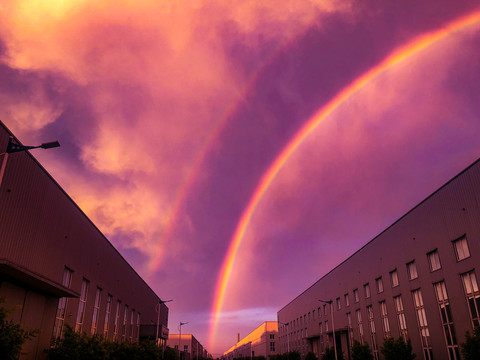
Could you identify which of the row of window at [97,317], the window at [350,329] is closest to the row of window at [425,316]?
the window at [350,329]

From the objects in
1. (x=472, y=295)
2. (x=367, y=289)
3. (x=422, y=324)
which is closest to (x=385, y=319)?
(x=367, y=289)

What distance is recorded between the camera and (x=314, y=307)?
294ft

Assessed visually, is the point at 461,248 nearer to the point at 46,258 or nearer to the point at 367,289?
the point at 367,289

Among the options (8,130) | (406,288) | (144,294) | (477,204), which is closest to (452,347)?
(406,288)

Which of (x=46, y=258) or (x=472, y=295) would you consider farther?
(x=472, y=295)

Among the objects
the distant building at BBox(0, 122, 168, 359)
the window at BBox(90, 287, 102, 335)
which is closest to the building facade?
the distant building at BBox(0, 122, 168, 359)

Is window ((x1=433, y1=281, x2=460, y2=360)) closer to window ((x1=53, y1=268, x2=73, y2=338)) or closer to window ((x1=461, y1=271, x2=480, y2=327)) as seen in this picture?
window ((x1=461, y1=271, x2=480, y2=327))

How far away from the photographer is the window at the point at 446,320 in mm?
35812

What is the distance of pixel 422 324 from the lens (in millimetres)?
41875

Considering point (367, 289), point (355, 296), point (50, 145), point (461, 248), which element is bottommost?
point (50, 145)

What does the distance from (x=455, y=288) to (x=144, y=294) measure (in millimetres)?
54161

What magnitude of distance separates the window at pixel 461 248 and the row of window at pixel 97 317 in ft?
115

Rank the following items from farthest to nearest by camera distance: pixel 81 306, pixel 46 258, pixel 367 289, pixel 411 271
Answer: pixel 367 289, pixel 411 271, pixel 81 306, pixel 46 258

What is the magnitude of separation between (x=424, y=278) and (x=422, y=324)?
511 cm
